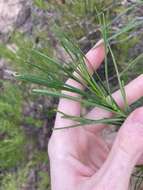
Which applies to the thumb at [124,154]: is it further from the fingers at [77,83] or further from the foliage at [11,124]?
the foliage at [11,124]

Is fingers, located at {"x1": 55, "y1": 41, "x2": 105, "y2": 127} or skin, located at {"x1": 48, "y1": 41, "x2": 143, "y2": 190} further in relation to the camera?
fingers, located at {"x1": 55, "y1": 41, "x2": 105, "y2": 127}

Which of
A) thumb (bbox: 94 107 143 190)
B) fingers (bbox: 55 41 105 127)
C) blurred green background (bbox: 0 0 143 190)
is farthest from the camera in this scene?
blurred green background (bbox: 0 0 143 190)

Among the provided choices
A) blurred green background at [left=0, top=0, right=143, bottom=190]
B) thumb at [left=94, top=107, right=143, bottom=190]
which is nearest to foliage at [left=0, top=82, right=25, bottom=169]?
blurred green background at [left=0, top=0, right=143, bottom=190]

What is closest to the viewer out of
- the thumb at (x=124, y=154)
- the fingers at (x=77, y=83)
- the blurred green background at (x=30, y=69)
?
the thumb at (x=124, y=154)

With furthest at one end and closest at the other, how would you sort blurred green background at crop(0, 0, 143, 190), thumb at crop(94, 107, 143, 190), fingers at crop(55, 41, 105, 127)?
blurred green background at crop(0, 0, 143, 190) < fingers at crop(55, 41, 105, 127) < thumb at crop(94, 107, 143, 190)

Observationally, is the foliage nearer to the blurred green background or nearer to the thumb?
the blurred green background

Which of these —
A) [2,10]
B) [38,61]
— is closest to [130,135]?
[38,61]

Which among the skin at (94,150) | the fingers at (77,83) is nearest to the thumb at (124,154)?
the skin at (94,150)

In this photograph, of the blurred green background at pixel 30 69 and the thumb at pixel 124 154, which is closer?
the thumb at pixel 124 154
